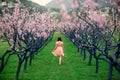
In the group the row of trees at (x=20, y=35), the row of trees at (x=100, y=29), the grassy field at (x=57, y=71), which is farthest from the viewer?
the grassy field at (x=57, y=71)

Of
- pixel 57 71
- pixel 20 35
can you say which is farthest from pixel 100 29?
pixel 20 35

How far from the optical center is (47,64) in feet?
94.8

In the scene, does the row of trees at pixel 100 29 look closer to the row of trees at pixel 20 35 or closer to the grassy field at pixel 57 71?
the grassy field at pixel 57 71

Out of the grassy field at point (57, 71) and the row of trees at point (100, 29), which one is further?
the grassy field at point (57, 71)

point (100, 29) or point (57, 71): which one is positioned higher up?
point (100, 29)

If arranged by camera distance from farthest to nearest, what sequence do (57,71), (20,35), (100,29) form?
(20,35) → (57,71) → (100,29)

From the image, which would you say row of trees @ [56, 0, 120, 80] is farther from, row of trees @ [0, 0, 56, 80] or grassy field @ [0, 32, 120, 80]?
row of trees @ [0, 0, 56, 80]

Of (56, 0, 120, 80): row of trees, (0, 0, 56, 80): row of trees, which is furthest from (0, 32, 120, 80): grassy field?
(56, 0, 120, 80): row of trees

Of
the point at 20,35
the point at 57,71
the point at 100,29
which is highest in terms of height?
the point at 100,29

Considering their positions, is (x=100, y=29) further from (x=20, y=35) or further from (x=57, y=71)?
(x=20, y=35)

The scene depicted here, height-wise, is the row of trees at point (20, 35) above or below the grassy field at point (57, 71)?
above

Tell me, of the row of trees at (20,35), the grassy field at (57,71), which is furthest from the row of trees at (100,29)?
the row of trees at (20,35)

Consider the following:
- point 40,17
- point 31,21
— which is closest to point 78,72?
point 31,21

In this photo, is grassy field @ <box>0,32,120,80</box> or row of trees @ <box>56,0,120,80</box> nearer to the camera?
row of trees @ <box>56,0,120,80</box>
